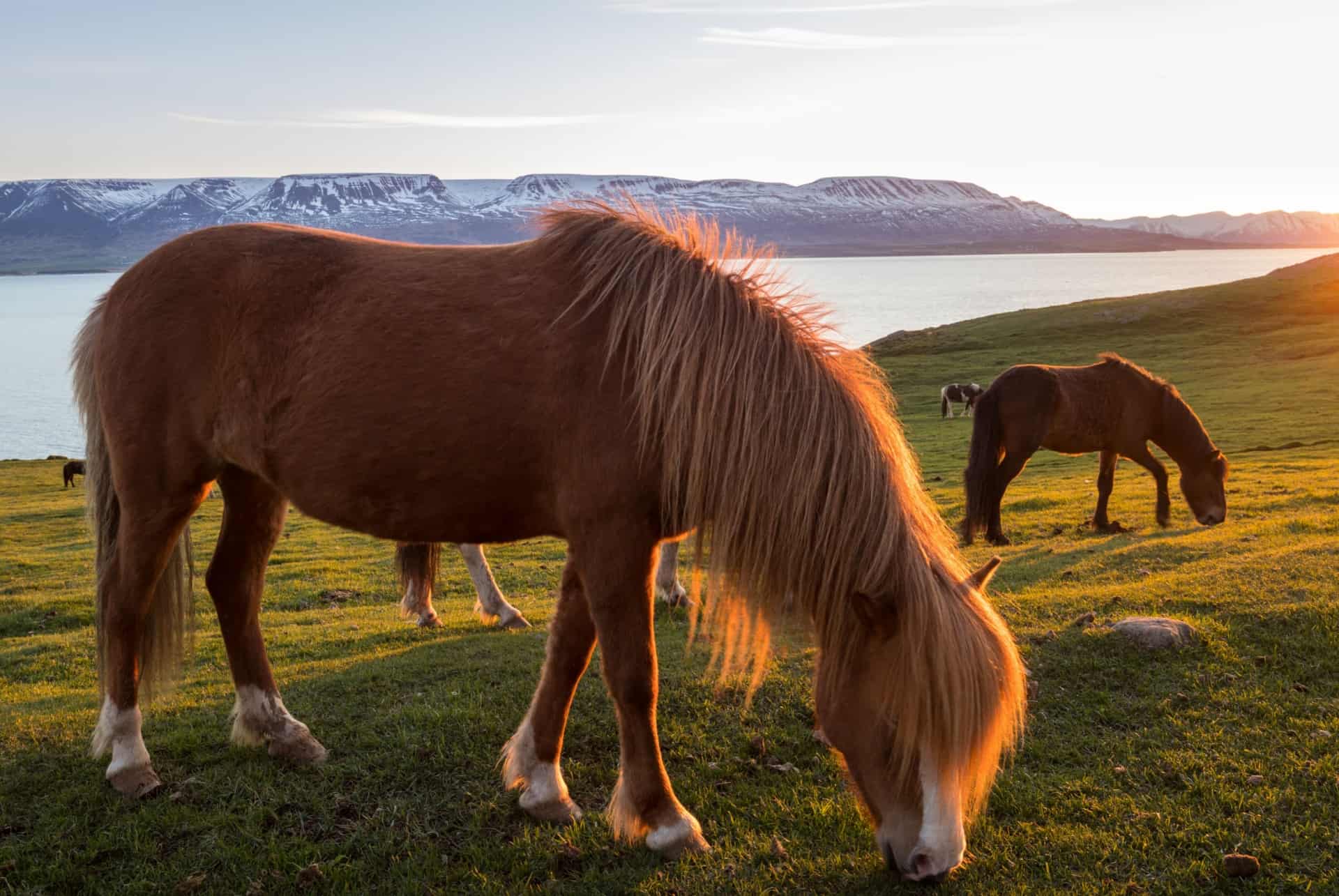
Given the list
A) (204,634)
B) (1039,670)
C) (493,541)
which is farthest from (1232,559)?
(204,634)

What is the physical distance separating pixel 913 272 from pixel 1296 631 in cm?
19697

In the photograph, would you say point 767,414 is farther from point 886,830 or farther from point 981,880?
point 981,880

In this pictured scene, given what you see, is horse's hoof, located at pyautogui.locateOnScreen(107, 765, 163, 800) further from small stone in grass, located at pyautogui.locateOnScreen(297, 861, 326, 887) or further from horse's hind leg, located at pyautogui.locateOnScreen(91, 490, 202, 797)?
small stone in grass, located at pyautogui.locateOnScreen(297, 861, 326, 887)

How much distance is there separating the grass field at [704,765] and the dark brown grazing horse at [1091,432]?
2.93 metres

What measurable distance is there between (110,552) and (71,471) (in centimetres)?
2624

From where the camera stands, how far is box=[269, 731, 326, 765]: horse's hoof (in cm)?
413

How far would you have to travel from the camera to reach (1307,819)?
3.45 metres

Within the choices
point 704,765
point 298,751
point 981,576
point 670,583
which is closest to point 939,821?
point 981,576

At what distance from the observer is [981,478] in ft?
A: 36.0

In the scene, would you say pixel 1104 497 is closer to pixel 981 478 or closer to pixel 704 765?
pixel 981 478

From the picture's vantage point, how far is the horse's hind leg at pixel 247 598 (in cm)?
425

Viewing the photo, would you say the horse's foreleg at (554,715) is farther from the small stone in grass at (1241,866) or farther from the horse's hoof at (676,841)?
the small stone in grass at (1241,866)

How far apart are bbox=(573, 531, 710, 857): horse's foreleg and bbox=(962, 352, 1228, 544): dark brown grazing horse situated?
851cm

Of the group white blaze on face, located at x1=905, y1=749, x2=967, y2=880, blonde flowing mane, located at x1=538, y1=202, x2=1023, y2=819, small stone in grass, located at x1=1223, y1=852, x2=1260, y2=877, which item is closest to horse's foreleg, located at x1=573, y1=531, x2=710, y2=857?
blonde flowing mane, located at x1=538, y1=202, x2=1023, y2=819
